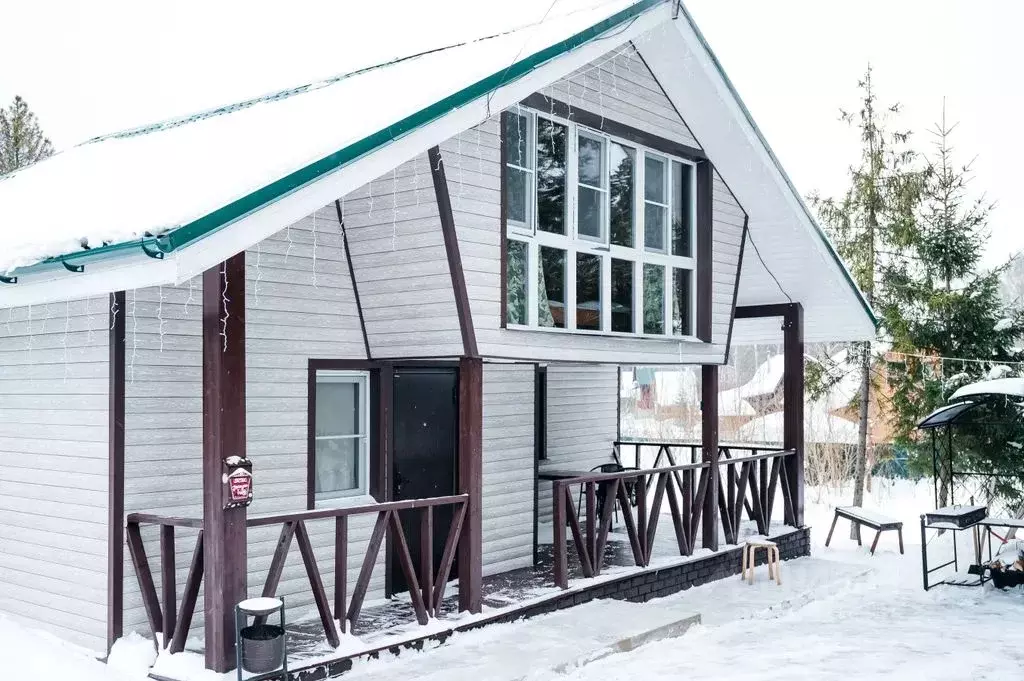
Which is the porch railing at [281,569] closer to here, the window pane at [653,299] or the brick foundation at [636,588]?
the brick foundation at [636,588]

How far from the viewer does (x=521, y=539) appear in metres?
9.40

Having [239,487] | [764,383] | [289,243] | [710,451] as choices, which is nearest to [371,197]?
[289,243]

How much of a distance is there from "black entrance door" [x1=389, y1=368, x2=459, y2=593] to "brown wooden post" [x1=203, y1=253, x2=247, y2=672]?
235 centimetres

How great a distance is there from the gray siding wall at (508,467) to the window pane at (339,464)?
1.49 meters

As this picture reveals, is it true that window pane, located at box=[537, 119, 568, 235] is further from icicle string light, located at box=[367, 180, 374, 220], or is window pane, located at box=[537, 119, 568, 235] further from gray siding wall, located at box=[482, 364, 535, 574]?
gray siding wall, located at box=[482, 364, 535, 574]

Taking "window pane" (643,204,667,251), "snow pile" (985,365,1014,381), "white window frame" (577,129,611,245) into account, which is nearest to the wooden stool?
"window pane" (643,204,667,251)

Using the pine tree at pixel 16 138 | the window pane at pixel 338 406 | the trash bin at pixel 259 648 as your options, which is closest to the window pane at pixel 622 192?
the window pane at pixel 338 406

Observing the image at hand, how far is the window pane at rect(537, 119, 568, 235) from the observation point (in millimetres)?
7871

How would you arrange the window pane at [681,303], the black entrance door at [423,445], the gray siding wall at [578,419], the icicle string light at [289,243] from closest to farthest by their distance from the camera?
1. the icicle string light at [289,243]
2. the black entrance door at [423,445]
3. the window pane at [681,303]
4. the gray siding wall at [578,419]

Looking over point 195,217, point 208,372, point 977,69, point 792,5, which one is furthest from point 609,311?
point 792,5

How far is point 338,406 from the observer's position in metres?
7.77

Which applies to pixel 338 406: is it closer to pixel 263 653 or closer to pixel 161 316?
pixel 161 316

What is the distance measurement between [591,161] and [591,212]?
1.40 ft

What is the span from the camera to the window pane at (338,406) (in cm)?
762
